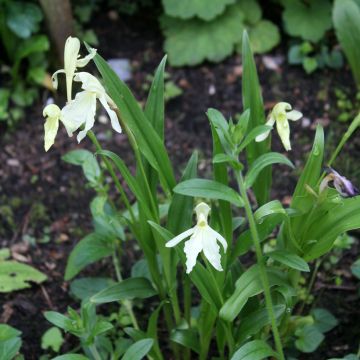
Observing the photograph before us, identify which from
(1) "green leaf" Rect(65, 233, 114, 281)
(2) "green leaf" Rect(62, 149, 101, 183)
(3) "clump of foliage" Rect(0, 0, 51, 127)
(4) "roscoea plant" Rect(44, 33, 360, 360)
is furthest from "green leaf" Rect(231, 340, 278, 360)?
(3) "clump of foliage" Rect(0, 0, 51, 127)

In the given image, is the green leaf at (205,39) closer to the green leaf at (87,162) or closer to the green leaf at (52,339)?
the green leaf at (87,162)

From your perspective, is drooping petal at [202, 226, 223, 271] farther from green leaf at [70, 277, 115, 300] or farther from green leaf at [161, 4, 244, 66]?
green leaf at [161, 4, 244, 66]

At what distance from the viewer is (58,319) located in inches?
69.2

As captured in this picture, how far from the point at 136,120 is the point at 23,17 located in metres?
1.56

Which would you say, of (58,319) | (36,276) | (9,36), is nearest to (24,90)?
(9,36)

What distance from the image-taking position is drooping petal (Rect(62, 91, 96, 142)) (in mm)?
1433

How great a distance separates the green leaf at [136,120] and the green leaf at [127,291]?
35 centimetres

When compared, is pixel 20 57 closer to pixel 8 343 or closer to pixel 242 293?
pixel 8 343

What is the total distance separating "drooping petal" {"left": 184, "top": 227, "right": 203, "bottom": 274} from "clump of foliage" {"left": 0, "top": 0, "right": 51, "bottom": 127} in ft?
5.85

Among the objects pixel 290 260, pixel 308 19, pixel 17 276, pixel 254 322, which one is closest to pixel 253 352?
pixel 254 322

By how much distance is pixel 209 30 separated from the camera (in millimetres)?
3213

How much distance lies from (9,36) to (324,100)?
1523mm

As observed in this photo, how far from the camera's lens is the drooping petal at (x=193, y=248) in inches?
55.4

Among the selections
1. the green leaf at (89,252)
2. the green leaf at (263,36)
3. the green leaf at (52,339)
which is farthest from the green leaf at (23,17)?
the green leaf at (52,339)
